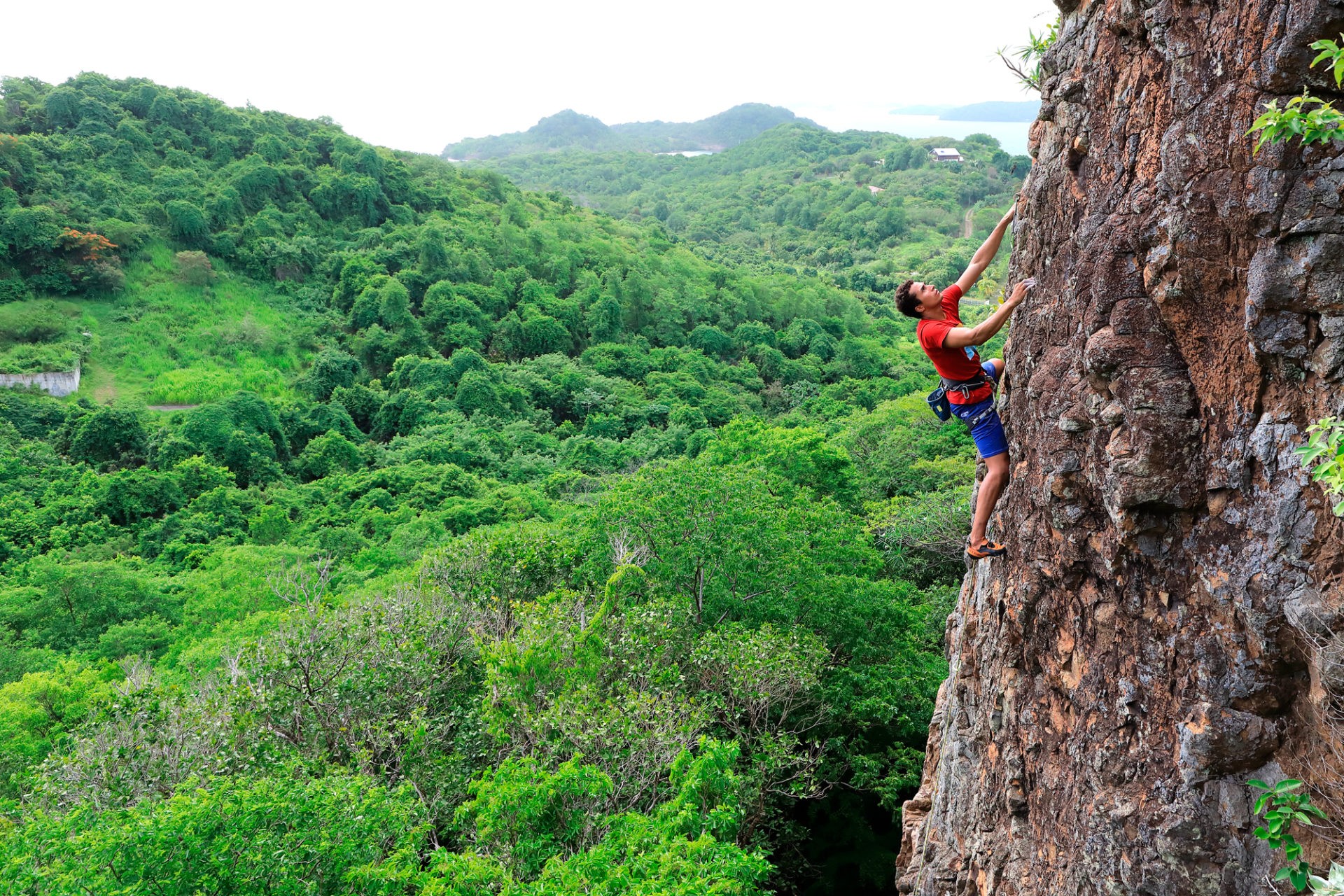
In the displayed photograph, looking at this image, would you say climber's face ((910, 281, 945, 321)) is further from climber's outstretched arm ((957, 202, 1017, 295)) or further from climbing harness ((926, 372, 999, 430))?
climbing harness ((926, 372, 999, 430))

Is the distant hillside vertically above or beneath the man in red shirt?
above

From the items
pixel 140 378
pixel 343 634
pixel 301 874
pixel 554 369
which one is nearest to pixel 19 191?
pixel 140 378

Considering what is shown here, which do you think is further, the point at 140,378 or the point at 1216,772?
the point at 140,378

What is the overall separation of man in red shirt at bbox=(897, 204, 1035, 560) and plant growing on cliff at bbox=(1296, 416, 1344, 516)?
277 cm

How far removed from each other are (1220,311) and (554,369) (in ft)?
192

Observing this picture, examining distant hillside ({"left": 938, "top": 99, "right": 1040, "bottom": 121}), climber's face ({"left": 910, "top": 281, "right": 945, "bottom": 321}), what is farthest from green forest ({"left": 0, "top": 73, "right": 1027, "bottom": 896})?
distant hillside ({"left": 938, "top": 99, "right": 1040, "bottom": 121})

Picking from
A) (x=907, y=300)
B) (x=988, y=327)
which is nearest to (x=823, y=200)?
(x=907, y=300)

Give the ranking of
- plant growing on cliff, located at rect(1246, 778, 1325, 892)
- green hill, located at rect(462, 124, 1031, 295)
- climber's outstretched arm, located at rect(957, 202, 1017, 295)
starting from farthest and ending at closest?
green hill, located at rect(462, 124, 1031, 295), climber's outstretched arm, located at rect(957, 202, 1017, 295), plant growing on cliff, located at rect(1246, 778, 1325, 892)

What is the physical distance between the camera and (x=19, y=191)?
57906mm

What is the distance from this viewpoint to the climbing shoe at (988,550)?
6.63 m

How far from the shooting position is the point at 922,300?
21.7 ft

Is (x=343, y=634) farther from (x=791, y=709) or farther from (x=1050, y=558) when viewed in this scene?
(x=1050, y=558)

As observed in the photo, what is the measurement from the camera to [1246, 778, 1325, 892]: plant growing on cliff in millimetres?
4020

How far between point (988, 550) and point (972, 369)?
1.57 metres
